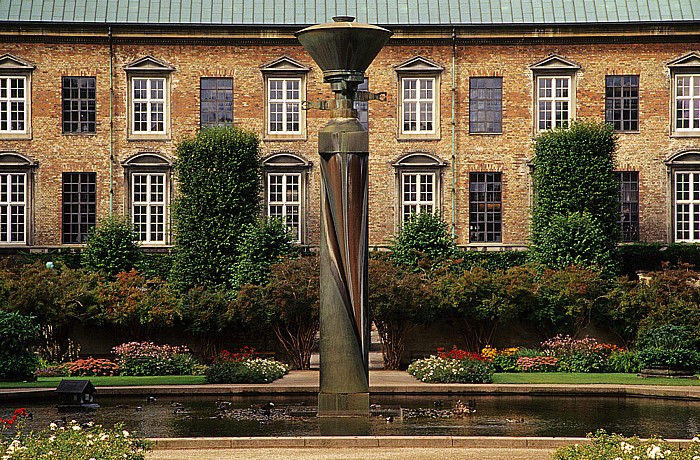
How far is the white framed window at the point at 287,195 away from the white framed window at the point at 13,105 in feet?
29.9

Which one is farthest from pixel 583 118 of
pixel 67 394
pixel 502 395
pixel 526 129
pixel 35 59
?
pixel 67 394

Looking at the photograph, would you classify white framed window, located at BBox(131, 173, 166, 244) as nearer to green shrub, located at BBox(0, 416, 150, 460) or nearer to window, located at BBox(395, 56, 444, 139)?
window, located at BBox(395, 56, 444, 139)

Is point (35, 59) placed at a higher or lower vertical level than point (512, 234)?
higher

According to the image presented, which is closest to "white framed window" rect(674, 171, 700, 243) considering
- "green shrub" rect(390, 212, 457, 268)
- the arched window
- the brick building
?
the brick building

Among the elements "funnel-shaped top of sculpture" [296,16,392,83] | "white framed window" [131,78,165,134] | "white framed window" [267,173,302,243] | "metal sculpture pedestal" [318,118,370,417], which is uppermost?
"white framed window" [131,78,165,134]

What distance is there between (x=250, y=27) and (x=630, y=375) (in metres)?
21.4

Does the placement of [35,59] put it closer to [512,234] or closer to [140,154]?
[140,154]

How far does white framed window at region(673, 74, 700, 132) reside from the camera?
1759 inches

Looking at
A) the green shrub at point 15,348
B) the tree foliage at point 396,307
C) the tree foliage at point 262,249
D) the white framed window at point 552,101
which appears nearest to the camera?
the green shrub at point 15,348

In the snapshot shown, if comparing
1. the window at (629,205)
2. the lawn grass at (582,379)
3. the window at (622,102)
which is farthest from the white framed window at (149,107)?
the lawn grass at (582,379)

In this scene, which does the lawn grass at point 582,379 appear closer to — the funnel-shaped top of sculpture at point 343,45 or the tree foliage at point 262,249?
the funnel-shaped top of sculpture at point 343,45

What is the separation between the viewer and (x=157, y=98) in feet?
148

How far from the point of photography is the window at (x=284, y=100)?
44969mm

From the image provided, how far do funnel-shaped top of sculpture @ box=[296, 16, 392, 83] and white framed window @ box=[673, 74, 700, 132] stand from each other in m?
27.6
